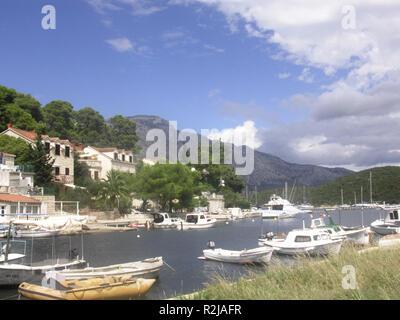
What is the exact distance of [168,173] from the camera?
73875mm

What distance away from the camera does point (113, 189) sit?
6150 cm

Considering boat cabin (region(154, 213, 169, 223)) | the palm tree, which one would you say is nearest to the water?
the palm tree

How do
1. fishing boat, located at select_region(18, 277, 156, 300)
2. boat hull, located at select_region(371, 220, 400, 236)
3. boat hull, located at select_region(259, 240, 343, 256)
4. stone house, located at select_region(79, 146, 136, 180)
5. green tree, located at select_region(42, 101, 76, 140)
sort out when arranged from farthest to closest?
green tree, located at select_region(42, 101, 76, 140) < stone house, located at select_region(79, 146, 136, 180) < boat hull, located at select_region(371, 220, 400, 236) < boat hull, located at select_region(259, 240, 343, 256) < fishing boat, located at select_region(18, 277, 156, 300)

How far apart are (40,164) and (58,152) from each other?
21.5 ft

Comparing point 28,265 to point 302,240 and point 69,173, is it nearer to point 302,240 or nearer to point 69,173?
point 302,240

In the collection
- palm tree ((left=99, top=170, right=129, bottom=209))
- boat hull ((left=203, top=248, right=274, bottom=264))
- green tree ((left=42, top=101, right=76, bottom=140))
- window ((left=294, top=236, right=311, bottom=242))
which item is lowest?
boat hull ((left=203, top=248, right=274, bottom=264))

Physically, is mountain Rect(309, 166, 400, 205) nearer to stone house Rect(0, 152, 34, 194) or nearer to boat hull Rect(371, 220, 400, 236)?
boat hull Rect(371, 220, 400, 236)

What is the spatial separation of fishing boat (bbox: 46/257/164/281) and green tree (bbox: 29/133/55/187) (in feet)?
117

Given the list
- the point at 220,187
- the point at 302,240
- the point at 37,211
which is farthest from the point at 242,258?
the point at 220,187

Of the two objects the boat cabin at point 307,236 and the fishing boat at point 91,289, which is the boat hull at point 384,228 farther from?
the fishing boat at point 91,289

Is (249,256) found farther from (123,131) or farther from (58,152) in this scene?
(123,131)

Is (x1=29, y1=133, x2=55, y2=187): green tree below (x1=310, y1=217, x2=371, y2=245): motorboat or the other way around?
the other way around

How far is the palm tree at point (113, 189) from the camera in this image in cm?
6156

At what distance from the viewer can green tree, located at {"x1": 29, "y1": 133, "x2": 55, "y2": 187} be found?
54.0 metres
